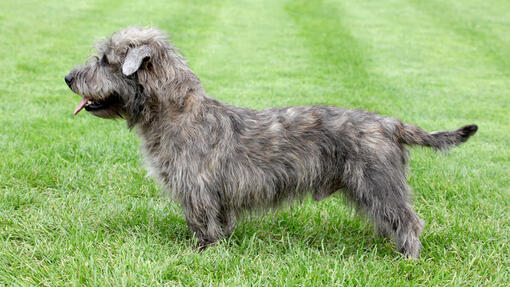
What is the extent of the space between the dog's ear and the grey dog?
0.03 meters

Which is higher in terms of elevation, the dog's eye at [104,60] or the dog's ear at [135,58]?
the dog's ear at [135,58]

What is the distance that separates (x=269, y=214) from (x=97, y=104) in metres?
1.70

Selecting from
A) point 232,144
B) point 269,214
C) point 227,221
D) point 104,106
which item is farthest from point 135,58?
point 269,214

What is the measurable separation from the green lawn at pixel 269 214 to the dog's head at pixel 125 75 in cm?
43

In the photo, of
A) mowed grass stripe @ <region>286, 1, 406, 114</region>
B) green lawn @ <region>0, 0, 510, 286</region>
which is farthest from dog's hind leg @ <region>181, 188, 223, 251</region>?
mowed grass stripe @ <region>286, 1, 406, 114</region>

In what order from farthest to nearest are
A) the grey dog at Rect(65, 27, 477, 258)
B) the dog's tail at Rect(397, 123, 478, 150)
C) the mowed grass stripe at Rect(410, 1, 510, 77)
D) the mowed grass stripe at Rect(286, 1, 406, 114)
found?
the mowed grass stripe at Rect(410, 1, 510, 77), the mowed grass stripe at Rect(286, 1, 406, 114), the dog's tail at Rect(397, 123, 478, 150), the grey dog at Rect(65, 27, 477, 258)

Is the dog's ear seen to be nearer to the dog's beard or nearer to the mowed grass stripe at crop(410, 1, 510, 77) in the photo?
the dog's beard

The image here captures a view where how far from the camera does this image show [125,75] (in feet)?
12.3

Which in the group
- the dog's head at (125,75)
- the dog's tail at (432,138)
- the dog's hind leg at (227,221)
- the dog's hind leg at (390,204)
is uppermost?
the dog's head at (125,75)

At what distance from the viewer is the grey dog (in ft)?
12.5

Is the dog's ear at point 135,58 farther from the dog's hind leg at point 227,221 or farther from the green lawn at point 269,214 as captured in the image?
the dog's hind leg at point 227,221

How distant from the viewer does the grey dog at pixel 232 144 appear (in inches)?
150

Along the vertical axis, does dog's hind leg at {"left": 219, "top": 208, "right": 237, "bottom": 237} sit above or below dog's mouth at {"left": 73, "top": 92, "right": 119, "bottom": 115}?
below

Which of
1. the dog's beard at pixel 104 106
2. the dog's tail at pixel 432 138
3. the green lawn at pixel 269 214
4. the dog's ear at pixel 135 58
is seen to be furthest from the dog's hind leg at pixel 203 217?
the dog's tail at pixel 432 138
